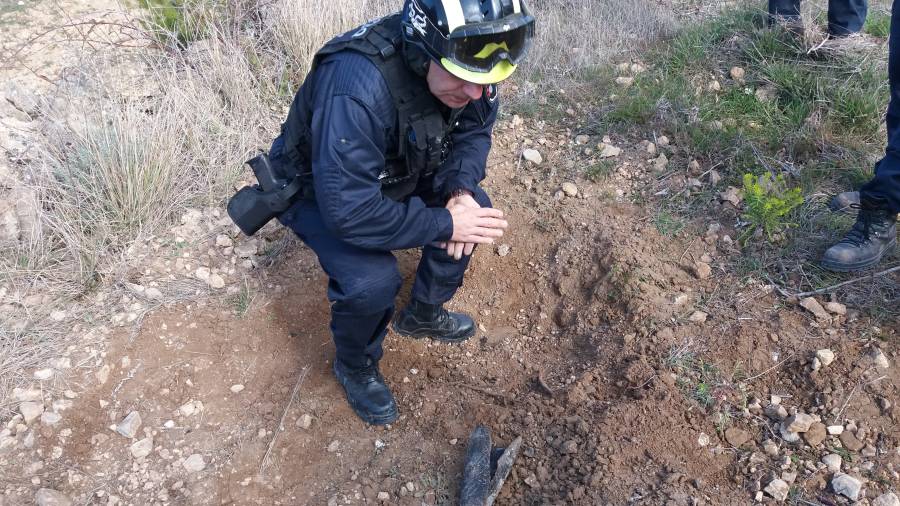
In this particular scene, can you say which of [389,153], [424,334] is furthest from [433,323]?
[389,153]

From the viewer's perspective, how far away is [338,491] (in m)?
2.25

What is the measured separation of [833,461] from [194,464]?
2.21m

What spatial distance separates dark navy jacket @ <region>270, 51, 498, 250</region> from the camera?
1920mm

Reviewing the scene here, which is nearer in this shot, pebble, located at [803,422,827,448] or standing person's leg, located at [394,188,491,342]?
pebble, located at [803,422,827,448]

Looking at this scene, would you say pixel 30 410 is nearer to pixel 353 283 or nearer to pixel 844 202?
pixel 353 283

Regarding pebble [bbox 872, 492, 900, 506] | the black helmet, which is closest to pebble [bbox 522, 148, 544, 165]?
the black helmet

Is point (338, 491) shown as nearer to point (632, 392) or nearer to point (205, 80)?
point (632, 392)

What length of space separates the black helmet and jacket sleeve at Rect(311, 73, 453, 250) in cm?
28

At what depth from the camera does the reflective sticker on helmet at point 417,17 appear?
191 cm

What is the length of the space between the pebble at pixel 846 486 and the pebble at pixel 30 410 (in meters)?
2.82

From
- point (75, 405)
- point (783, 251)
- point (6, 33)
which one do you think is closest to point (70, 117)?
point (6, 33)

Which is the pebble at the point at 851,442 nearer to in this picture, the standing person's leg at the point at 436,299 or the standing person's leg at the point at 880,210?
the standing person's leg at the point at 880,210

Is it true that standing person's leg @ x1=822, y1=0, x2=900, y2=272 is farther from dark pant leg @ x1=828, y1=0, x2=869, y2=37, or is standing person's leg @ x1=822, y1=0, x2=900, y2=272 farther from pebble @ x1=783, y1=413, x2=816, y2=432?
dark pant leg @ x1=828, y1=0, x2=869, y2=37

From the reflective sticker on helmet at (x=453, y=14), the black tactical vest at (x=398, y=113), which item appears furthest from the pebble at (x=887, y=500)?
the reflective sticker on helmet at (x=453, y=14)
